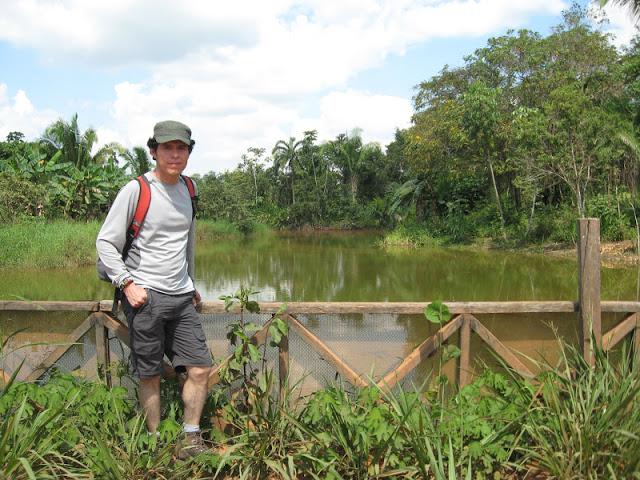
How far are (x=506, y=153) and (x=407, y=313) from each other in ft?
67.8

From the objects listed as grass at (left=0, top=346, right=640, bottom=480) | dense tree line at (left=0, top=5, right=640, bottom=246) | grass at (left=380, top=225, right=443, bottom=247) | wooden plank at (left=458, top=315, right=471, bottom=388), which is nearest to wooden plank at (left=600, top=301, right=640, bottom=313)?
grass at (left=0, top=346, right=640, bottom=480)

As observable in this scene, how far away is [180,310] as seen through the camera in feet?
8.94

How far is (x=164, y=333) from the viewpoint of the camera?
2.72m

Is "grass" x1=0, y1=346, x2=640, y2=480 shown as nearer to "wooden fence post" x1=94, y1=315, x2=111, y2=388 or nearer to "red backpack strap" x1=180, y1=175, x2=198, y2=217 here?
"wooden fence post" x1=94, y1=315, x2=111, y2=388

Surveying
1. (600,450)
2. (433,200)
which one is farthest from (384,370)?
(433,200)

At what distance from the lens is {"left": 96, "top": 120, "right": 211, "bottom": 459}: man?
254 centimetres

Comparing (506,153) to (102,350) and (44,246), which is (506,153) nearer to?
(44,246)

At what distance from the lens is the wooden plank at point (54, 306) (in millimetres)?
3070

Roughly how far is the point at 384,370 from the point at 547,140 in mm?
17328

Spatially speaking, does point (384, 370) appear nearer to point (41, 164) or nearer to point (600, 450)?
point (600, 450)

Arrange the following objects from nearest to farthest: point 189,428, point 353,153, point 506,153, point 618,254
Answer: point 189,428, point 618,254, point 506,153, point 353,153

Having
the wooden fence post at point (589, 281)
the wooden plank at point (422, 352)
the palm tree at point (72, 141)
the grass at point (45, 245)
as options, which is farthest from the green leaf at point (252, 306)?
the palm tree at point (72, 141)

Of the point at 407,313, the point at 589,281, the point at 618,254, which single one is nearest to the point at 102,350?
the point at 407,313

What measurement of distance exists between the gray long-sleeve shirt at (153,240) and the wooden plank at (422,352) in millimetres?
1146
